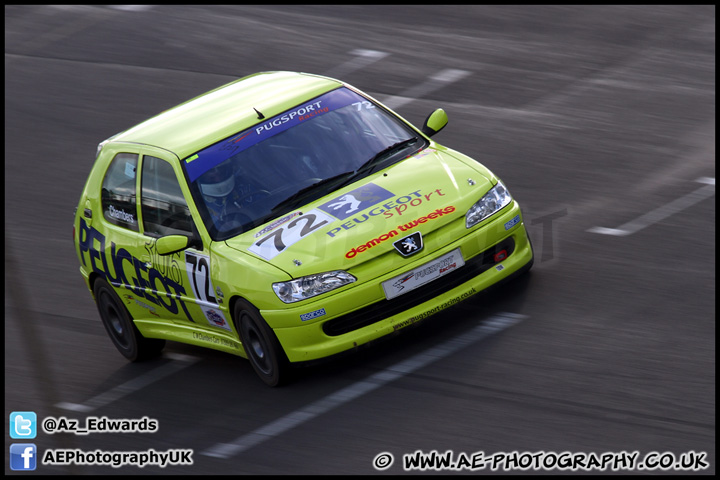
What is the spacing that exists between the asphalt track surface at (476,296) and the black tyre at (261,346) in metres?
0.14

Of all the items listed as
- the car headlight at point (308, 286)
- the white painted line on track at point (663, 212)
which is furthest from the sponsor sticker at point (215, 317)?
the white painted line on track at point (663, 212)

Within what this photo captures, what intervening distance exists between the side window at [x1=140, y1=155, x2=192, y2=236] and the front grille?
131cm

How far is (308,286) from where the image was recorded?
22.9 ft

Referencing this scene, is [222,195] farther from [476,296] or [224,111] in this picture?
[476,296]

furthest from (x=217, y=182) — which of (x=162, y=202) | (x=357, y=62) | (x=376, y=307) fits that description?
(x=357, y=62)

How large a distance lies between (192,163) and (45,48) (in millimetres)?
9563

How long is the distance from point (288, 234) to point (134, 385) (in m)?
1.91

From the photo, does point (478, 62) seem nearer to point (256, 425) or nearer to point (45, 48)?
point (45, 48)

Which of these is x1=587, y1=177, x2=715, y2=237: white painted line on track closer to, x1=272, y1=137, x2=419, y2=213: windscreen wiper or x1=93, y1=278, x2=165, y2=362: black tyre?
x1=272, y1=137, x2=419, y2=213: windscreen wiper

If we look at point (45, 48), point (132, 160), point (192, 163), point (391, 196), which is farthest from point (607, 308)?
point (45, 48)

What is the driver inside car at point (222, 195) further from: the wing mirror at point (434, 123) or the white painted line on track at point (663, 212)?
the white painted line on track at point (663, 212)

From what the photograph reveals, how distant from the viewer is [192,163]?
775 cm

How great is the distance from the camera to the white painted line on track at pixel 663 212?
8.97 meters

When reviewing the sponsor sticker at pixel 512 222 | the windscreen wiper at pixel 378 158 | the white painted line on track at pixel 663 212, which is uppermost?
the windscreen wiper at pixel 378 158
